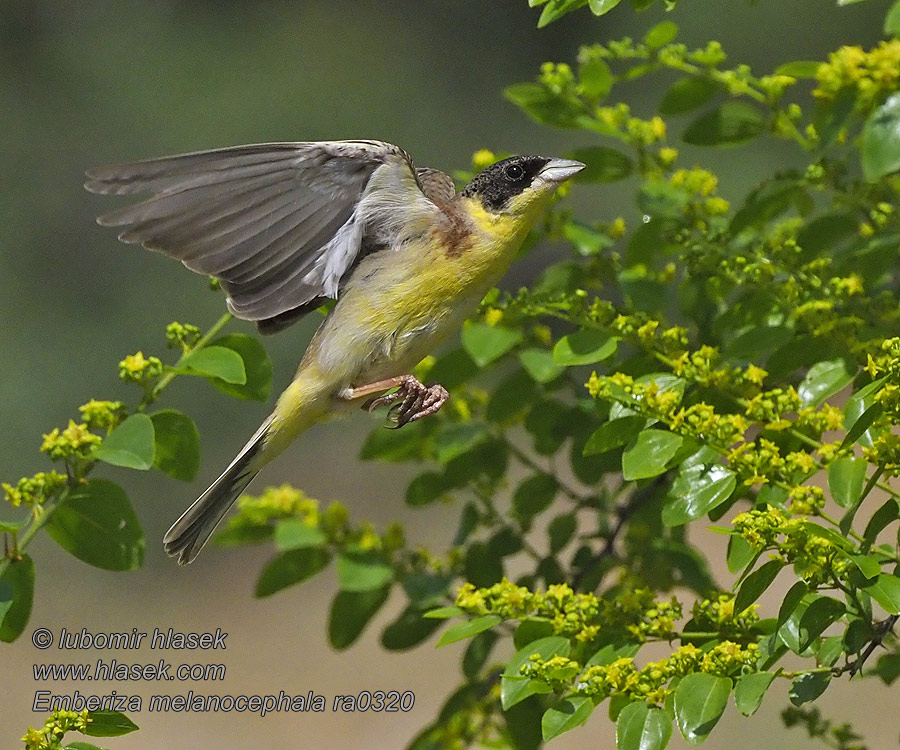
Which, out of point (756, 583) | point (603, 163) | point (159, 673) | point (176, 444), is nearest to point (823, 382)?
point (756, 583)

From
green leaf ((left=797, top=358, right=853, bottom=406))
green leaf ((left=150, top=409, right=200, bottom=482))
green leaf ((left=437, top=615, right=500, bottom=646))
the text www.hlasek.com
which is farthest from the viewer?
the text www.hlasek.com

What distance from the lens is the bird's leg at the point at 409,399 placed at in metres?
2.02

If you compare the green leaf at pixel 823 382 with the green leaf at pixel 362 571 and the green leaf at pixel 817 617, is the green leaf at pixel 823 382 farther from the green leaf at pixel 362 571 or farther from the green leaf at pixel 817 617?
the green leaf at pixel 362 571

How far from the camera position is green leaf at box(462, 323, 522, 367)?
1.91 m

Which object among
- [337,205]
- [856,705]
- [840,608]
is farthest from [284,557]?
[856,705]

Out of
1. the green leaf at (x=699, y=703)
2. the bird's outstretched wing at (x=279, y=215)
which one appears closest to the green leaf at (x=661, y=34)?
the bird's outstretched wing at (x=279, y=215)

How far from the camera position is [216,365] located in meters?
1.73

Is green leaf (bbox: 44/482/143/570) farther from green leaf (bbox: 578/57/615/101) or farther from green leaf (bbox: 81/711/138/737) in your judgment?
green leaf (bbox: 578/57/615/101)

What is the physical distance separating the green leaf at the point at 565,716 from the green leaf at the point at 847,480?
0.40 metres

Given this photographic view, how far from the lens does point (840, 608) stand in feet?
4.32

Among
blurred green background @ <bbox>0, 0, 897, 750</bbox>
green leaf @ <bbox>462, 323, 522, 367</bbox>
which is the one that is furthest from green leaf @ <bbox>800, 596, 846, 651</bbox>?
blurred green background @ <bbox>0, 0, 897, 750</bbox>

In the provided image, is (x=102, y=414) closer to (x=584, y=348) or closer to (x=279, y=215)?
(x=279, y=215)

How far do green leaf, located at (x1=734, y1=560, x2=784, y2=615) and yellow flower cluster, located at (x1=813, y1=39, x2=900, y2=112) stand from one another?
2.04 feet

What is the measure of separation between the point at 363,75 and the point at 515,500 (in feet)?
22.8
